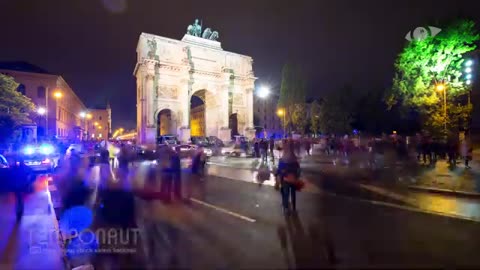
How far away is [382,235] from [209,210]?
4.53 m

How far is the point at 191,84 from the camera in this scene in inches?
2020

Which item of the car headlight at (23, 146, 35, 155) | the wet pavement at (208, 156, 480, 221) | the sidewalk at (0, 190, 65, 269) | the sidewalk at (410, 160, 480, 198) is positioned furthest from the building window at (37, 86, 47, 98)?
the sidewalk at (410, 160, 480, 198)

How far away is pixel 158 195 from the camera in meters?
10.9

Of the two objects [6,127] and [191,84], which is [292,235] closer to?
[6,127]

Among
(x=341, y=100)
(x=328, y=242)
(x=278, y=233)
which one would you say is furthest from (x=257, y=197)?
(x=341, y=100)

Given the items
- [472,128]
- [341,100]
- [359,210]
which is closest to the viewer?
[359,210]

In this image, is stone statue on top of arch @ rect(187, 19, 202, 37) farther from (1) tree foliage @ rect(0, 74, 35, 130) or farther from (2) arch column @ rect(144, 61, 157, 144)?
(1) tree foliage @ rect(0, 74, 35, 130)

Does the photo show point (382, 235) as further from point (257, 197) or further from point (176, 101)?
point (176, 101)

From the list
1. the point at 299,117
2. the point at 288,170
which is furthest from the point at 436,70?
the point at 299,117

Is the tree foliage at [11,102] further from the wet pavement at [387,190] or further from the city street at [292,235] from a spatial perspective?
the wet pavement at [387,190]

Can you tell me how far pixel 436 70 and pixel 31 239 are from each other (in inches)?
1109

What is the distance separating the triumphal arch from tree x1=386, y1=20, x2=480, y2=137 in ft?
101

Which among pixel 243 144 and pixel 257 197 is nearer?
pixel 257 197

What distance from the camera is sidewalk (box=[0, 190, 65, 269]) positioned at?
5.00 m
